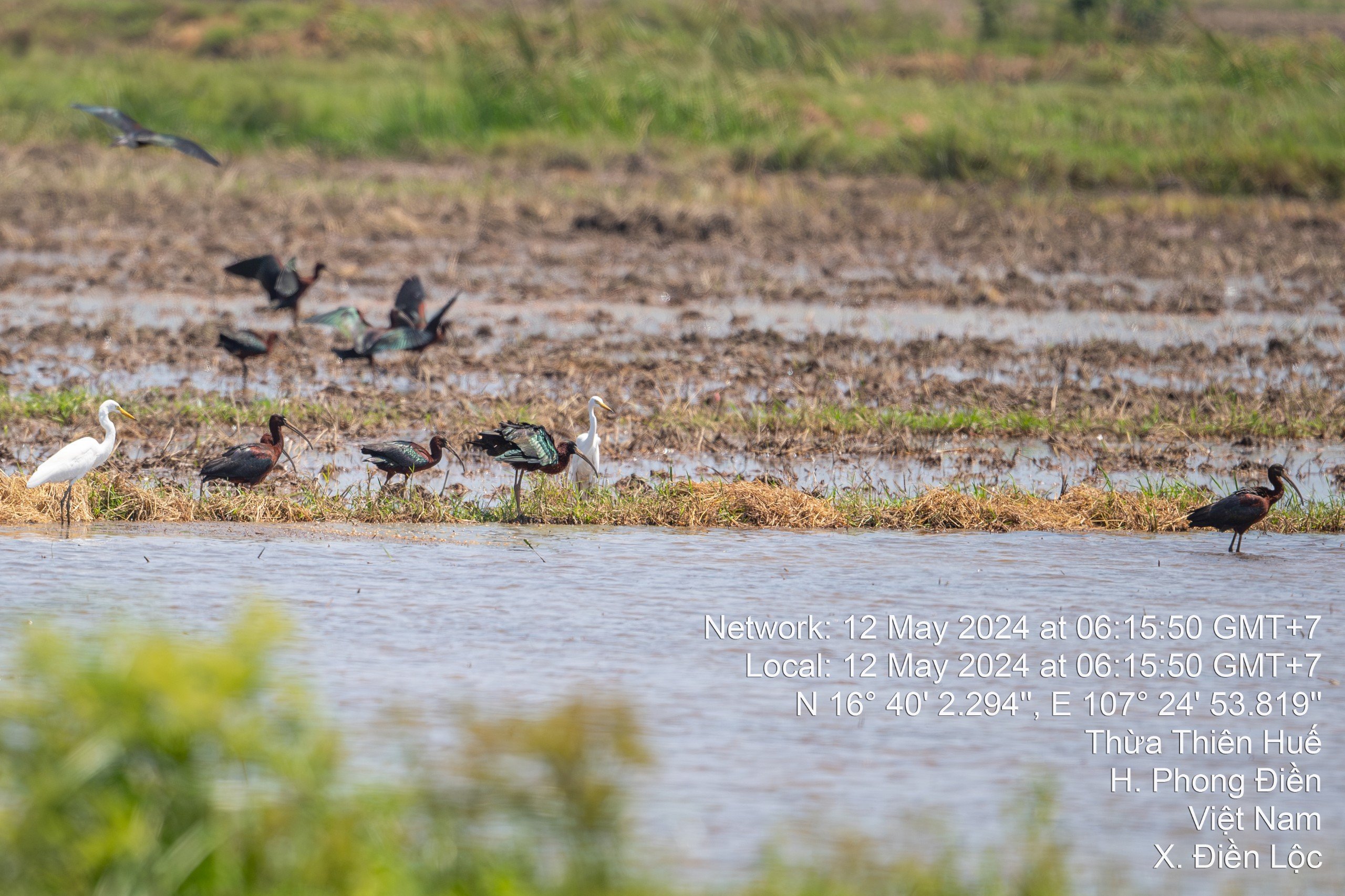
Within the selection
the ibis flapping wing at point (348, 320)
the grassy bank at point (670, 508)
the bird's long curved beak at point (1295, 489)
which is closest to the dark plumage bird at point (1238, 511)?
the bird's long curved beak at point (1295, 489)

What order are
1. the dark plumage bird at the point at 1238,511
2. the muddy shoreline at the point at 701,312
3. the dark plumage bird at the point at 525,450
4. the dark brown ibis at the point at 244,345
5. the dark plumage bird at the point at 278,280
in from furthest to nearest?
1. the dark plumage bird at the point at 278,280
2. the dark brown ibis at the point at 244,345
3. the muddy shoreline at the point at 701,312
4. the dark plumage bird at the point at 525,450
5. the dark plumage bird at the point at 1238,511

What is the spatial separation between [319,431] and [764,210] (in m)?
13.2

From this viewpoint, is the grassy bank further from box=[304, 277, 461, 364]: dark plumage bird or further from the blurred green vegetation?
the blurred green vegetation

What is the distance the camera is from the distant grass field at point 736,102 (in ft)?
85.2

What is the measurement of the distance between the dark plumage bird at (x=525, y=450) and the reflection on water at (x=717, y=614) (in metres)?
0.35

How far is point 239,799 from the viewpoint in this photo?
11.1 ft

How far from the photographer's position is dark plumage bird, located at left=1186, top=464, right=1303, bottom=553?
872 cm

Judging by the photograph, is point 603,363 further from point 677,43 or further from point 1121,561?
point 677,43

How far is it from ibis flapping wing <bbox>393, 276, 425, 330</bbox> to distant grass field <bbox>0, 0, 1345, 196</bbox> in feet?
44.1

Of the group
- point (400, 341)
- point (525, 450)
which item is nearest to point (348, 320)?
point (400, 341)

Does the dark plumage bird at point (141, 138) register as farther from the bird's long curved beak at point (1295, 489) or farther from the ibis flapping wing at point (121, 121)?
the bird's long curved beak at point (1295, 489)

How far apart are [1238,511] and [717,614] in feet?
9.53

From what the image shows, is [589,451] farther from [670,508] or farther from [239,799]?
[239,799]

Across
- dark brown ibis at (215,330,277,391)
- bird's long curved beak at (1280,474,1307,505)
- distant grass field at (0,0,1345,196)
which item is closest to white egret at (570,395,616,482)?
dark brown ibis at (215,330,277,391)
